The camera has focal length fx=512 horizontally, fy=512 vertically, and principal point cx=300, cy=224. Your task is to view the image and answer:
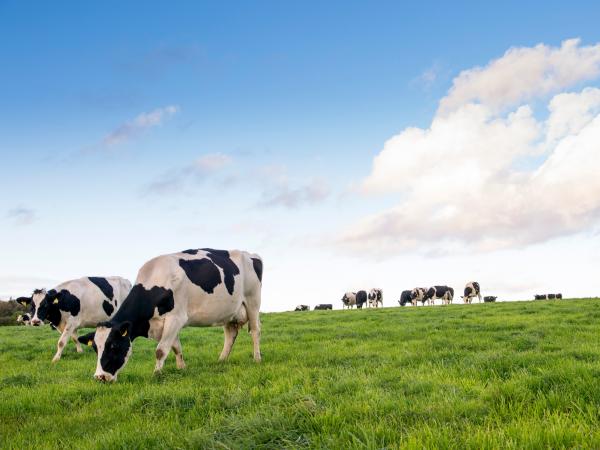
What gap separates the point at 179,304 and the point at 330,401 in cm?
533

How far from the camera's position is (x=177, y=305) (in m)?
10.4

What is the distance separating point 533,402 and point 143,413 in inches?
187

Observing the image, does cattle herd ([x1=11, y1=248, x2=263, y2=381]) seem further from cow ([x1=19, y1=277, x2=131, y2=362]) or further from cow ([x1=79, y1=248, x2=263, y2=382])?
cow ([x1=19, y1=277, x2=131, y2=362])

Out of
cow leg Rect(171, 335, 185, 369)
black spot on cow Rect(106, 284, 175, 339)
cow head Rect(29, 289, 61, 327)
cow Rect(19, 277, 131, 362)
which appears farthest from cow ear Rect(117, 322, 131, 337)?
cow head Rect(29, 289, 61, 327)

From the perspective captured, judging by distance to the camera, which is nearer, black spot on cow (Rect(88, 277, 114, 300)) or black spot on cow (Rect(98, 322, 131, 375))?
black spot on cow (Rect(98, 322, 131, 375))

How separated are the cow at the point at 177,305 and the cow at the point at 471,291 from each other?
46674mm

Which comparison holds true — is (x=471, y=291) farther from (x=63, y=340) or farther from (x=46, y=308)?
(x=63, y=340)

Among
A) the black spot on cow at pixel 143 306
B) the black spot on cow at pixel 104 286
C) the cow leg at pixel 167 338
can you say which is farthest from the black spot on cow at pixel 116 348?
the black spot on cow at pixel 104 286

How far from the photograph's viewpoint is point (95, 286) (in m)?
16.4

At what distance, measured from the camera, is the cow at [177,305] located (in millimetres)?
9477

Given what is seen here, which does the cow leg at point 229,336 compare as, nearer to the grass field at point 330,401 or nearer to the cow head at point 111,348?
the grass field at point 330,401

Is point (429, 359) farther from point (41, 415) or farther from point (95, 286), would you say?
point (95, 286)

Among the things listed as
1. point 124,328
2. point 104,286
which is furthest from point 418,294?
point 124,328

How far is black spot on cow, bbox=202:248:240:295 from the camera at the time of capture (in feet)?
37.7
